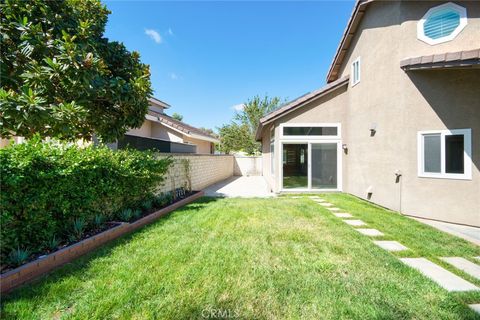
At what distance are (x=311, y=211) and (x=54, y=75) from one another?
26.3ft

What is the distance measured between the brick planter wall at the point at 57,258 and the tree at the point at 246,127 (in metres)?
32.9

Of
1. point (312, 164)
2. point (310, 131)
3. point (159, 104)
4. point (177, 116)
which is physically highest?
point (177, 116)

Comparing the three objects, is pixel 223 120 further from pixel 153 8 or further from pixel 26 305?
pixel 26 305

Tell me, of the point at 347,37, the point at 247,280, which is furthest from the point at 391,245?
the point at 347,37

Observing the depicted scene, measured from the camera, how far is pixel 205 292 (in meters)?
3.13

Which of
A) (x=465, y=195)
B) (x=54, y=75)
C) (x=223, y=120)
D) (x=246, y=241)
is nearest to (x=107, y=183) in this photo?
(x=54, y=75)

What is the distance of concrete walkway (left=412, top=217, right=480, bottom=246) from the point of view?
5.72 m

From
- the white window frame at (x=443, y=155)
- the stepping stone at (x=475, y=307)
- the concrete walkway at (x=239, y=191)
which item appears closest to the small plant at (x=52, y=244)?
the stepping stone at (x=475, y=307)

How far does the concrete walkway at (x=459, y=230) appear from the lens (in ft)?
18.8

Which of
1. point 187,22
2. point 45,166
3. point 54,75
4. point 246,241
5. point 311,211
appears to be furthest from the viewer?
point 187,22

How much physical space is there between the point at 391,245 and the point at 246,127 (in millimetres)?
35052

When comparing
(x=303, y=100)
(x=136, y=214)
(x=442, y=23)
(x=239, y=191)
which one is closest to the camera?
(x=136, y=214)

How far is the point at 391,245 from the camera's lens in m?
5.06

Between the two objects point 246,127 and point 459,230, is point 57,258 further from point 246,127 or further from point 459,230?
point 246,127
